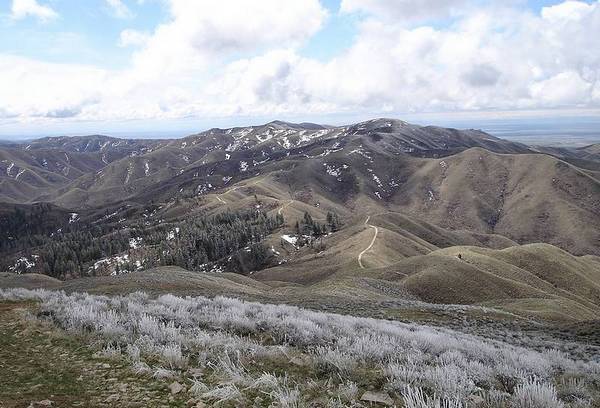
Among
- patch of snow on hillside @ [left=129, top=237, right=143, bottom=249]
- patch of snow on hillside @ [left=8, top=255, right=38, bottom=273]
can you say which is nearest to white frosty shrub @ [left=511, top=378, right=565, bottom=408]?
patch of snow on hillside @ [left=129, top=237, right=143, bottom=249]

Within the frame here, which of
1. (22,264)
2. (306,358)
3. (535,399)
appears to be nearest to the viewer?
(535,399)

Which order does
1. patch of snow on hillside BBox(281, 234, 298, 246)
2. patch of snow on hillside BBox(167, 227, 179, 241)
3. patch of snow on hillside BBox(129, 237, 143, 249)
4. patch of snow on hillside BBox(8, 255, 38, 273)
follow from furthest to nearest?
patch of snow on hillside BBox(167, 227, 179, 241) < patch of snow on hillside BBox(129, 237, 143, 249) < patch of snow on hillside BBox(8, 255, 38, 273) < patch of snow on hillside BBox(281, 234, 298, 246)

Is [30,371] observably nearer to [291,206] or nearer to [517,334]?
[517,334]

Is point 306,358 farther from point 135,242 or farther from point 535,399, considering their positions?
point 135,242

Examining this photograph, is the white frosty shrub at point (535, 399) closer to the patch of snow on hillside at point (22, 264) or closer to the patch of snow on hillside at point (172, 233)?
the patch of snow on hillside at point (172, 233)

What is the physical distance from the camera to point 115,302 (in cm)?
1611

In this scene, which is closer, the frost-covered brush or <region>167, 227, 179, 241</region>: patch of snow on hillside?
the frost-covered brush

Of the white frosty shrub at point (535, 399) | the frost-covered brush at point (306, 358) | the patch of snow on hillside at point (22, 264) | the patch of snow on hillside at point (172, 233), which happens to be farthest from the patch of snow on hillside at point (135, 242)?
the white frosty shrub at point (535, 399)

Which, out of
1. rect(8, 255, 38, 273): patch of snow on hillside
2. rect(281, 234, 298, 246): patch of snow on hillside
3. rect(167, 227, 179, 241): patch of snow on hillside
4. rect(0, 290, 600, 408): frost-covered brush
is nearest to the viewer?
rect(0, 290, 600, 408): frost-covered brush

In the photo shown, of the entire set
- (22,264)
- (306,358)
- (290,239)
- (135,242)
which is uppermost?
(306,358)

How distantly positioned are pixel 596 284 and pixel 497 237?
99373 millimetres

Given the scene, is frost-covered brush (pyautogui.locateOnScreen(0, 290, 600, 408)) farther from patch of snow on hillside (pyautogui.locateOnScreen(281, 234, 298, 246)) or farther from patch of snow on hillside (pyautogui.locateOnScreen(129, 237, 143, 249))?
patch of snow on hillside (pyautogui.locateOnScreen(129, 237, 143, 249))

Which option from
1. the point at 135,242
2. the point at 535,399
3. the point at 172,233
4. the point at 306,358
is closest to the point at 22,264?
the point at 135,242

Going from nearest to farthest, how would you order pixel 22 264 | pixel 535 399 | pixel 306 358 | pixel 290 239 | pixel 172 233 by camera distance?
pixel 535 399 < pixel 306 358 < pixel 290 239 < pixel 22 264 < pixel 172 233
